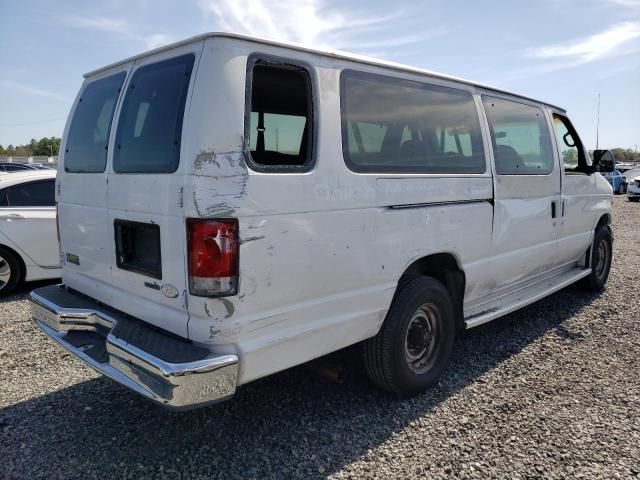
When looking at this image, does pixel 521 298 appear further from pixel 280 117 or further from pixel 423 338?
pixel 280 117

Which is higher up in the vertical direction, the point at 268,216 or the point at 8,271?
the point at 268,216

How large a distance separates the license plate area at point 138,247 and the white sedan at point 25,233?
3767 mm

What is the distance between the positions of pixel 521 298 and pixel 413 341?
4.92 ft

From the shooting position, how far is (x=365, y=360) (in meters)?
3.30

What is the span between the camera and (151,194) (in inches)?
101

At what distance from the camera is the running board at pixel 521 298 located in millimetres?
3919

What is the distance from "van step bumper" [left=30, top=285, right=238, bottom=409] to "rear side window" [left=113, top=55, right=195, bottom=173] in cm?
88

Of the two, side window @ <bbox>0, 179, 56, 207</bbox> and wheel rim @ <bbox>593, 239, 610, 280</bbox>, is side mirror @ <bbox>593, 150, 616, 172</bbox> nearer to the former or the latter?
wheel rim @ <bbox>593, 239, 610, 280</bbox>

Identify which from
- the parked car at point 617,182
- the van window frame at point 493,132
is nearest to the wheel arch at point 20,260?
the van window frame at point 493,132

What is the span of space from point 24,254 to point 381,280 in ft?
15.9

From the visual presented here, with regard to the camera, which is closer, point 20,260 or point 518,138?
point 518,138

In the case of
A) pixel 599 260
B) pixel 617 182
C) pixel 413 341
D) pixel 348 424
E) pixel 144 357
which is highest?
pixel 617 182

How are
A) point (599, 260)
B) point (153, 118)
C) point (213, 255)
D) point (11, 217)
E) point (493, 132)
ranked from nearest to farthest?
point (213, 255), point (153, 118), point (493, 132), point (11, 217), point (599, 260)

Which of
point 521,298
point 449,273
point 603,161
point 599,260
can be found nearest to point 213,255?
point 449,273
